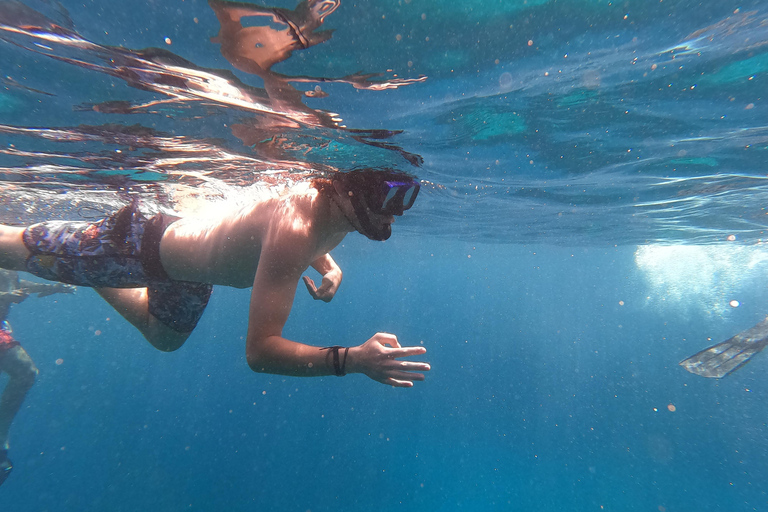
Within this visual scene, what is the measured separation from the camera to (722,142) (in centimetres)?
855

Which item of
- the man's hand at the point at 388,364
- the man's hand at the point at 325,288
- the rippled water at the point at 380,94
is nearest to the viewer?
the man's hand at the point at 388,364

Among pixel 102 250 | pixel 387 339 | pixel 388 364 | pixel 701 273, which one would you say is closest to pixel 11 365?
pixel 102 250

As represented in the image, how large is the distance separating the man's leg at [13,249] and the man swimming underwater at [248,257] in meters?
0.01

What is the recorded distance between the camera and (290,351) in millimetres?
2348

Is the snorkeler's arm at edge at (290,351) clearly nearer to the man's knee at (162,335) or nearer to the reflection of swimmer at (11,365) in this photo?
the man's knee at (162,335)

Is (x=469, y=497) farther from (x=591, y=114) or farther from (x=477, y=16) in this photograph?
(x=477, y=16)

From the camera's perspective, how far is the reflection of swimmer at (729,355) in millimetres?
12109

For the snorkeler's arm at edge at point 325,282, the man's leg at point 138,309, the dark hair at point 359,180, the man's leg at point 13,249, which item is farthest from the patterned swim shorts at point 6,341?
the dark hair at point 359,180

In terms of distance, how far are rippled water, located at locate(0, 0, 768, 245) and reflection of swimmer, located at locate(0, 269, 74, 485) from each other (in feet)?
10.4

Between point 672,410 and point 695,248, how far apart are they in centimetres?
3173

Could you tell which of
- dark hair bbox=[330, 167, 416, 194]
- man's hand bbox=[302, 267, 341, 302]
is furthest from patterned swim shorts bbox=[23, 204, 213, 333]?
dark hair bbox=[330, 167, 416, 194]

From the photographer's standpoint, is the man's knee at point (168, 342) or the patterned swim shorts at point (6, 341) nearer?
the man's knee at point (168, 342)

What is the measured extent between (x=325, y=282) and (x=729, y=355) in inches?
618

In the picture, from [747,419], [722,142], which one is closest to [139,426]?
[722,142]
